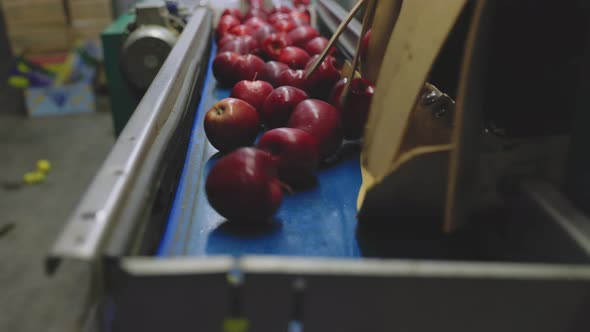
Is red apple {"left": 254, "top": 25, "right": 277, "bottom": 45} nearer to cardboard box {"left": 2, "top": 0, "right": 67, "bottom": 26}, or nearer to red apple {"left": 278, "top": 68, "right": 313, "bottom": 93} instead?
red apple {"left": 278, "top": 68, "right": 313, "bottom": 93}

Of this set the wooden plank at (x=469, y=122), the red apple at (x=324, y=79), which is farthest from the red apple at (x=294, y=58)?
the wooden plank at (x=469, y=122)

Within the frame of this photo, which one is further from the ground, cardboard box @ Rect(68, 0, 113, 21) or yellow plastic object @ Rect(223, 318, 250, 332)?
yellow plastic object @ Rect(223, 318, 250, 332)

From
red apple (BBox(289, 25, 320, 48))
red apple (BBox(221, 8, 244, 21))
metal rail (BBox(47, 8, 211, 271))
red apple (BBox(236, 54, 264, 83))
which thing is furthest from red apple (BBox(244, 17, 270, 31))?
metal rail (BBox(47, 8, 211, 271))

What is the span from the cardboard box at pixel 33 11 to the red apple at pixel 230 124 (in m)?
3.78

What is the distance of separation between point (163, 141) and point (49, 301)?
157 cm

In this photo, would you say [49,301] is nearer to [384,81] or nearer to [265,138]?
[265,138]

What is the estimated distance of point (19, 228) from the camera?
2506 millimetres

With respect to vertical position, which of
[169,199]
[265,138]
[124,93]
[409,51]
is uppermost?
[409,51]

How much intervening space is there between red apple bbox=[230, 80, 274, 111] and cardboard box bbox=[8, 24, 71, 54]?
3695mm

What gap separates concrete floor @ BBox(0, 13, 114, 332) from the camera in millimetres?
1995

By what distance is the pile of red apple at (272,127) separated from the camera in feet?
2.56

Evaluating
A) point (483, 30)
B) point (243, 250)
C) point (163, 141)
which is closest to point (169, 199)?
point (163, 141)

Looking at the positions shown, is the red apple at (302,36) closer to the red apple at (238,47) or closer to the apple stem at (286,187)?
the red apple at (238,47)

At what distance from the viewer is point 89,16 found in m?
4.06
